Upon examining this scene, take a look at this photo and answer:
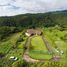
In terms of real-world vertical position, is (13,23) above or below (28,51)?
below

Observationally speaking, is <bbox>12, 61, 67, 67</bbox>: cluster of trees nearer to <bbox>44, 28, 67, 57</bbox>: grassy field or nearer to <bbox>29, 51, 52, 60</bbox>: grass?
<bbox>29, 51, 52, 60</bbox>: grass

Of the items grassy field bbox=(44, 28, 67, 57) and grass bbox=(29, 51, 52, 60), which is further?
grassy field bbox=(44, 28, 67, 57)

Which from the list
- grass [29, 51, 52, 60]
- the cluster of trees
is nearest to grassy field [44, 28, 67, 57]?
grass [29, 51, 52, 60]

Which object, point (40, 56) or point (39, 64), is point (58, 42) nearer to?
point (40, 56)

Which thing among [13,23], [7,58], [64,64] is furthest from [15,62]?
[13,23]

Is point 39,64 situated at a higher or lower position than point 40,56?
higher

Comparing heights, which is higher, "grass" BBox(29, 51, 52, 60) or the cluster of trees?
the cluster of trees

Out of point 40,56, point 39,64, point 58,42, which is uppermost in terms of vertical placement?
point 39,64

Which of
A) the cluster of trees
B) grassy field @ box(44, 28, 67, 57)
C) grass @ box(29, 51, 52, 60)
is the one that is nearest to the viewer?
the cluster of trees

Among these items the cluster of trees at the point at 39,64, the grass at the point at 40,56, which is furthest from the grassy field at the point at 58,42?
the cluster of trees at the point at 39,64

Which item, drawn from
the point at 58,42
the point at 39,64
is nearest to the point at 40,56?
the point at 39,64

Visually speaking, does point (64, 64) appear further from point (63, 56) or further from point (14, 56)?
point (14, 56)
